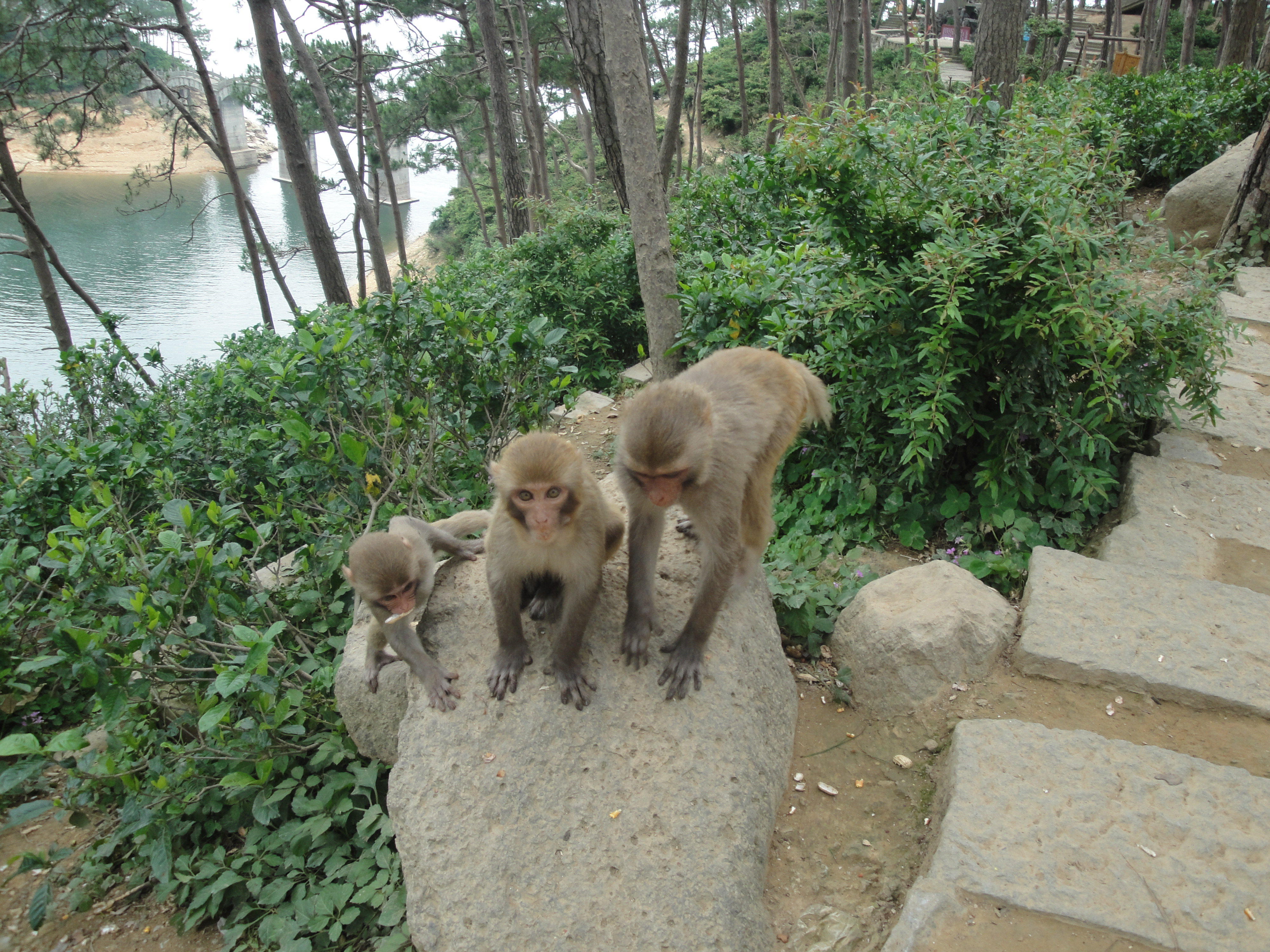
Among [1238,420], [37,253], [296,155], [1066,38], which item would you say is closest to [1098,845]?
[1238,420]

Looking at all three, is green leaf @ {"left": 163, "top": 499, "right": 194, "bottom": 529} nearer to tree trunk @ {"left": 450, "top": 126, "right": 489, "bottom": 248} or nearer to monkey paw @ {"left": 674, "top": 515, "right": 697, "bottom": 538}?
monkey paw @ {"left": 674, "top": 515, "right": 697, "bottom": 538}

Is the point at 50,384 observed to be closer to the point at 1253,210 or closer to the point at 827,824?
the point at 827,824

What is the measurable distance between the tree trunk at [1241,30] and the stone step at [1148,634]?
14973 millimetres

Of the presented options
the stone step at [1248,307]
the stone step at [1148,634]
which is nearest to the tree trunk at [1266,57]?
the stone step at [1248,307]

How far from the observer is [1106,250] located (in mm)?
4348

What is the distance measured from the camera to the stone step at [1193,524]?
4223mm

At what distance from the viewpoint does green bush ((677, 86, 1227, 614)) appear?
4086mm

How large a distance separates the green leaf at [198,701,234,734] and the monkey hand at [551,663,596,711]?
130 cm

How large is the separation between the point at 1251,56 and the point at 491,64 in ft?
58.0

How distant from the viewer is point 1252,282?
783 centimetres

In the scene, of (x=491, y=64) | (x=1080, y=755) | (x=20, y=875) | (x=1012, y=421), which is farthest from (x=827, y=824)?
(x=491, y=64)

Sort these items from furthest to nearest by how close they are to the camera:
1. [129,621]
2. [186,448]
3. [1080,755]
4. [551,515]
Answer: [186,448]
[129,621]
[1080,755]
[551,515]

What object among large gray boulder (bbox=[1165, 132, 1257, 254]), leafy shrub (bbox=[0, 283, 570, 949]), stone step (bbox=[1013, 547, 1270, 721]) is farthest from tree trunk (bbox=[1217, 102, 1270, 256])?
leafy shrub (bbox=[0, 283, 570, 949])

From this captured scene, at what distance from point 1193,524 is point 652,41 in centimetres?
1931
